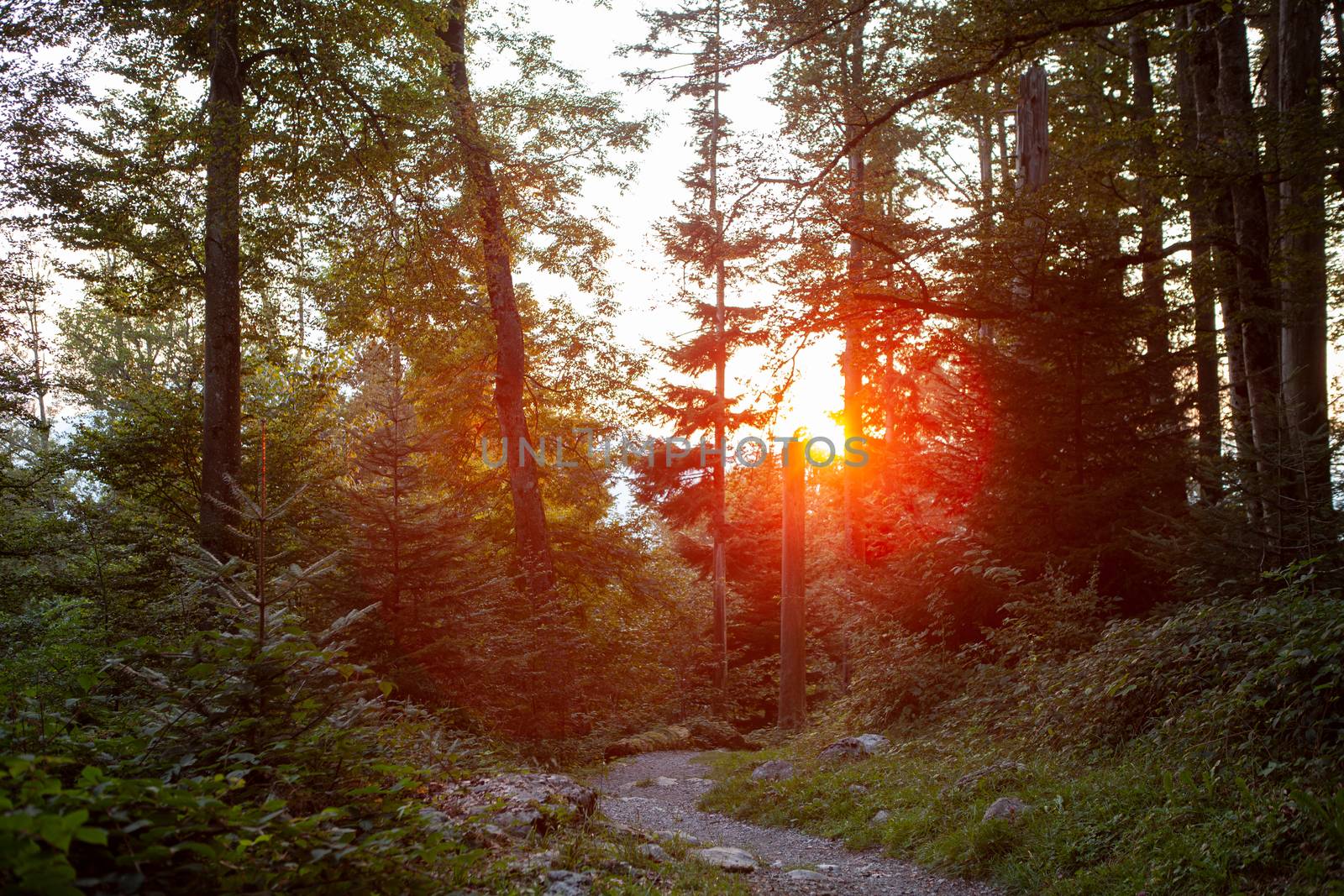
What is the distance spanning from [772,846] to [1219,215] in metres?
8.60

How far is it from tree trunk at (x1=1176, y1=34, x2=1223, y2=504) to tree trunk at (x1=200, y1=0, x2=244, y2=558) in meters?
10.0

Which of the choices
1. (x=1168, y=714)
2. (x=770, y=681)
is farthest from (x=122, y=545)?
(x=770, y=681)

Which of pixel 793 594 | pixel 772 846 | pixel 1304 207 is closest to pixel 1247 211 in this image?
pixel 1304 207

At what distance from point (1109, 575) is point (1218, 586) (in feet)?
9.61

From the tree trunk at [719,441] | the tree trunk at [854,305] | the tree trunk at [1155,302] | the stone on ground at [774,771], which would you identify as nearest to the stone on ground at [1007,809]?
the stone on ground at [774,771]

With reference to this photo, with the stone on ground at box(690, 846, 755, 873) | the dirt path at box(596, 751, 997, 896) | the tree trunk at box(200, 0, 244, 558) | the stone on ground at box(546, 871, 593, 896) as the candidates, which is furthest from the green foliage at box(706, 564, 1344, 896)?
the tree trunk at box(200, 0, 244, 558)

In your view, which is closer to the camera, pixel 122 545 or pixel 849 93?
pixel 849 93

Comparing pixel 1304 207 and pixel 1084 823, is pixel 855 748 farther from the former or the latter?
pixel 1304 207

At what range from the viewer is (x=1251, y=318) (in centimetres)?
938

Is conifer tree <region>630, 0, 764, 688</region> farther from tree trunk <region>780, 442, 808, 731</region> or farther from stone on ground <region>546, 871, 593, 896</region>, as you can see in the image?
stone on ground <region>546, 871, 593, 896</region>

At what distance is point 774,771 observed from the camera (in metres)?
9.90

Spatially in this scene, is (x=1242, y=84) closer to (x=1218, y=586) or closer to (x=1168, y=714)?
(x=1218, y=586)

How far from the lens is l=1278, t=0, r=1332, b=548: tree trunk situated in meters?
8.50

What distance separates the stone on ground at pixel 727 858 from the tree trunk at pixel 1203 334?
17.7ft
